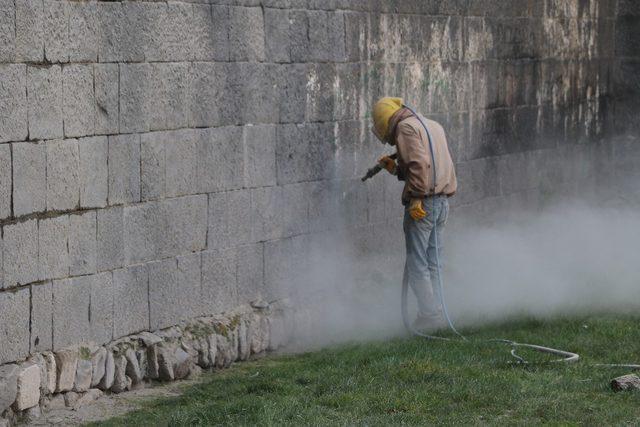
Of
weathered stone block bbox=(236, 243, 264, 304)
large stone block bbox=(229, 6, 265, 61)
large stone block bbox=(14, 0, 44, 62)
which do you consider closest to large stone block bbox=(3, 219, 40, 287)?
large stone block bbox=(14, 0, 44, 62)

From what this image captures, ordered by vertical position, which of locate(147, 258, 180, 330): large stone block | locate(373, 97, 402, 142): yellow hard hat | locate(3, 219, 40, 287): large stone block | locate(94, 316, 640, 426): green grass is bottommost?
locate(94, 316, 640, 426): green grass

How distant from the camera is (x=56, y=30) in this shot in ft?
26.6

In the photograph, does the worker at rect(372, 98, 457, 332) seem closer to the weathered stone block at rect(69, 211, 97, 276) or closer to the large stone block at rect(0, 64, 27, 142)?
the weathered stone block at rect(69, 211, 97, 276)

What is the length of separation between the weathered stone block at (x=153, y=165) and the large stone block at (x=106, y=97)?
38 cm

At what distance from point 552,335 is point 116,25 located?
4.09 metres

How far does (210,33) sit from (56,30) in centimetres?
176

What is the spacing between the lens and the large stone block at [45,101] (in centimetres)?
794

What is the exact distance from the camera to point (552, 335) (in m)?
10.4

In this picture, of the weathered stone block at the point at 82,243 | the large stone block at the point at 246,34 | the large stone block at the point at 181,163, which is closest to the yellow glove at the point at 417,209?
the large stone block at the point at 246,34

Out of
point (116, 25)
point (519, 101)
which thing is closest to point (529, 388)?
point (116, 25)

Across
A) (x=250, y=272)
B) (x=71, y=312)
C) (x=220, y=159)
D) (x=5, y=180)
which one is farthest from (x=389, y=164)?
(x=5, y=180)

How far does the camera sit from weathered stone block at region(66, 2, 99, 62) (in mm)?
8250

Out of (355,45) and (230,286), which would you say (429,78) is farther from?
(230,286)

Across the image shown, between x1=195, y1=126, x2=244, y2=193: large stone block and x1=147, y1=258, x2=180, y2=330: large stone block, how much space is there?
702 millimetres
